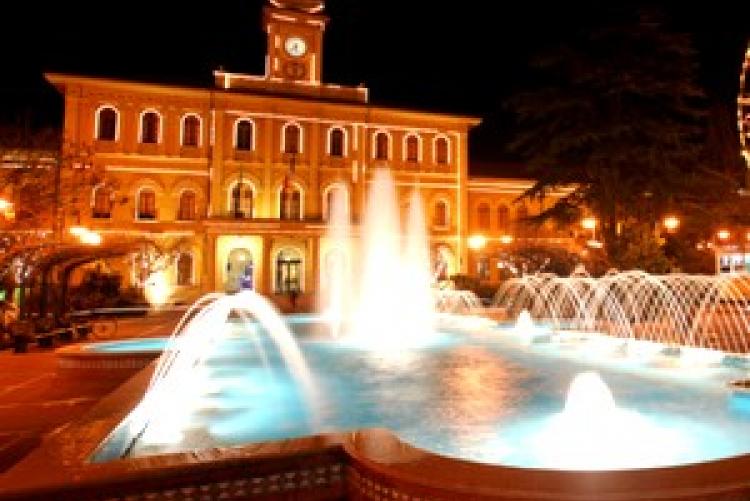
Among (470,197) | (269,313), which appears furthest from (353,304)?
(470,197)

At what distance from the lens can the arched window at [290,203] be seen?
38031 mm

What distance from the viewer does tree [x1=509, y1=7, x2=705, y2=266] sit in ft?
83.6

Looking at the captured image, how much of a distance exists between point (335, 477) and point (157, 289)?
3125 cm

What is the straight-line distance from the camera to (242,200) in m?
37.2

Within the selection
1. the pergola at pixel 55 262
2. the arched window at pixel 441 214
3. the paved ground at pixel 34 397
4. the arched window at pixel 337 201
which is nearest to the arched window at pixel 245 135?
the arched window at pixel 337 201

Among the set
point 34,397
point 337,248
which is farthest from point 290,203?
point 34,397

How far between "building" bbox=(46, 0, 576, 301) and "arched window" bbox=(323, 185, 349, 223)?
17 cm

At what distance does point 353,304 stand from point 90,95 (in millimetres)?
21062

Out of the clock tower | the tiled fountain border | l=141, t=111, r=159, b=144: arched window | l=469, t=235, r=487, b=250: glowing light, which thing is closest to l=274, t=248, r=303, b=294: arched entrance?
l=141, t=111, r=159, b=144: arched window

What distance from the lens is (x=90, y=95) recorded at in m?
34.2

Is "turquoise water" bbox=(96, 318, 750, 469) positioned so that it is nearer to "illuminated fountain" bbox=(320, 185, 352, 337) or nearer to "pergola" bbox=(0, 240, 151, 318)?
"pergola" bbox=(0, 240, 151, 318)

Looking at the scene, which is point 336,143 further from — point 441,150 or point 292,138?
point 441,150

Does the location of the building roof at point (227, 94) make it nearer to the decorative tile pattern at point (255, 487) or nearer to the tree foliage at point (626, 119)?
the tree foliage at point (626, 119)

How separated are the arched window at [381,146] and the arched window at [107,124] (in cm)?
1556
